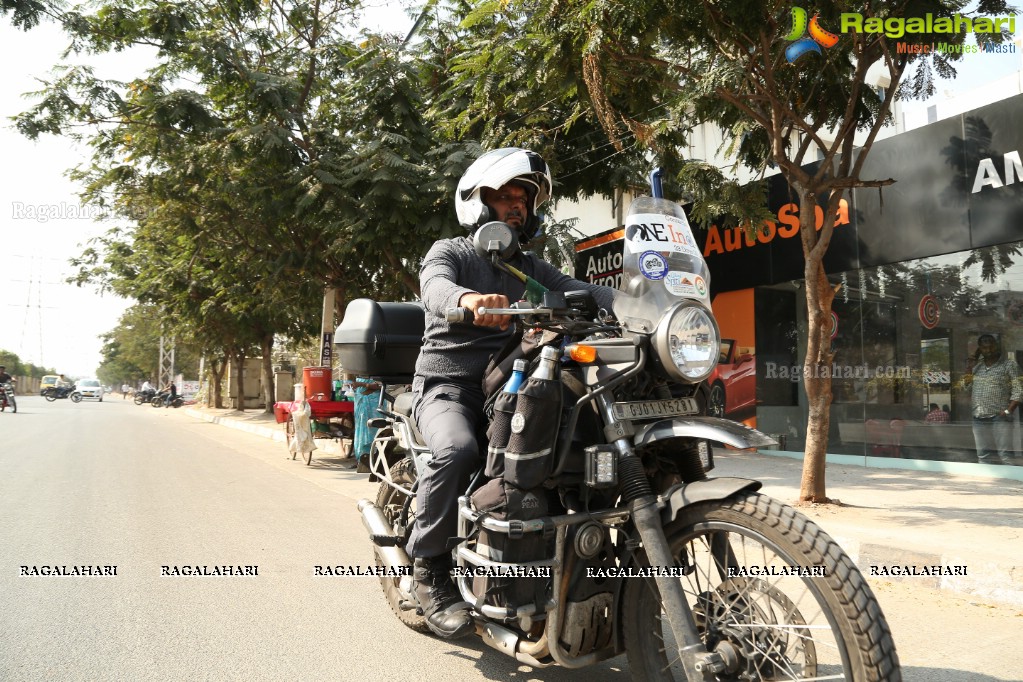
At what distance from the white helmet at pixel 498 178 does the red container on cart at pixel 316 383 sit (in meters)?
9.05

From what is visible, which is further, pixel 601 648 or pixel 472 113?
pixel 472 113

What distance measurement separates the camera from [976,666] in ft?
10.6

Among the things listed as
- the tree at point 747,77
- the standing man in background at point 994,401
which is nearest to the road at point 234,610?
the tree at point 747,77

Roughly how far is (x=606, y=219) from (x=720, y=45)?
34.4 ft

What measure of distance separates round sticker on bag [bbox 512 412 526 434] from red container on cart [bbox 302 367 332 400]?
31.9ft

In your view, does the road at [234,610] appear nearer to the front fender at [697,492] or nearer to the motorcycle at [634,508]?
the motorcycle at [634,508]

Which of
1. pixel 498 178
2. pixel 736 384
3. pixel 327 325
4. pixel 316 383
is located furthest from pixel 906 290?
pixel 327 325

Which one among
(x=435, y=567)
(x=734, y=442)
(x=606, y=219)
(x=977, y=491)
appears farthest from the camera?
(x=606, y=219)

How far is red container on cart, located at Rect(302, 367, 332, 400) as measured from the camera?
38.8ft

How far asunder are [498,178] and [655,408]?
47.0 inches

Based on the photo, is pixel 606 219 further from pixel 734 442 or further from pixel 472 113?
pixel 734 442

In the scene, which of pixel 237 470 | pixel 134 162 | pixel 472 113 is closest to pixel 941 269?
pixel 472 113

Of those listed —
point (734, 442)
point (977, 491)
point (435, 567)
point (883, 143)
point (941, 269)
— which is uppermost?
point (883, 143)

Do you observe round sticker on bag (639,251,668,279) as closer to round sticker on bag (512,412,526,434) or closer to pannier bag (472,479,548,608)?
round sticker on bag (512,412,526,434)
